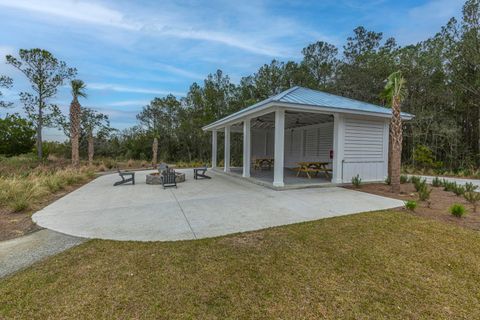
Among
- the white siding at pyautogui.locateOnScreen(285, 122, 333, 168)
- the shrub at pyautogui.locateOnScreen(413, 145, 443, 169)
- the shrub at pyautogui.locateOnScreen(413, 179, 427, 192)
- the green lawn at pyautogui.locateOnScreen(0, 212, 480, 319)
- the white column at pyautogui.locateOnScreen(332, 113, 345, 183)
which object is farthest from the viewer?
the shrub at pyautogui.locateOnScreen(413, 145, 443, 169)

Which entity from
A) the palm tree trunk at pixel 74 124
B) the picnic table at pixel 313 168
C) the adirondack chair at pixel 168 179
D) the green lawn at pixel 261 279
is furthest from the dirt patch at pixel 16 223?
the picnic table at pixel 313 168

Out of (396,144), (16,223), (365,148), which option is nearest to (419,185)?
(396,144)

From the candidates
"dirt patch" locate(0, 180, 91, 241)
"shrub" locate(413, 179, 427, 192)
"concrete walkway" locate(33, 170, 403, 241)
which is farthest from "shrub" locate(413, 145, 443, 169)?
"dirt patch" locate(0, 180, 91, 241)

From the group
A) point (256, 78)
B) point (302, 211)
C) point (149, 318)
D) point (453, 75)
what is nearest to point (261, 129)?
point (256, 78)

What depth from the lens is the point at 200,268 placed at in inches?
112

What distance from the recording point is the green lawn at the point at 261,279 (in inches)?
85.2

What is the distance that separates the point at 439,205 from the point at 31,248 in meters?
8.21

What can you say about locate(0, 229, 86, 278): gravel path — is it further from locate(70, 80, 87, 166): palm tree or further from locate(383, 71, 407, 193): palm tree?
locate(70, 80, 87, 166): palm tree

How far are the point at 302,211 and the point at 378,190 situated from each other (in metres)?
3.98

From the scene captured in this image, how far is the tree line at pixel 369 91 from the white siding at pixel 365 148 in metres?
4.04

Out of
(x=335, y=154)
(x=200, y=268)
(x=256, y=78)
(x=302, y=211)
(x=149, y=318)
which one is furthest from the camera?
(x=256, y=78)

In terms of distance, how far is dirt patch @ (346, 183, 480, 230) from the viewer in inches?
179

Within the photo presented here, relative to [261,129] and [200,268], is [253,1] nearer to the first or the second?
[261,129]

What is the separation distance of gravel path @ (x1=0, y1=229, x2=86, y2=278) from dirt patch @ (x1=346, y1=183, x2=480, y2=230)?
661 centimetres
